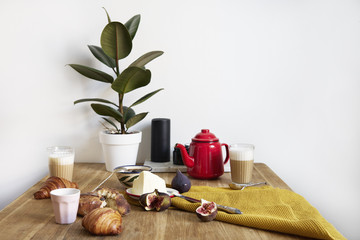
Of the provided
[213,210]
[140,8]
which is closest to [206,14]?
[140,8]

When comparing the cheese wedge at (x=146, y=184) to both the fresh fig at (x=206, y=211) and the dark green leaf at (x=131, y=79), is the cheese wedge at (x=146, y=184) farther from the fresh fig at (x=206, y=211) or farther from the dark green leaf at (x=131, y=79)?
the dark green leaf at (x=131, y=79)

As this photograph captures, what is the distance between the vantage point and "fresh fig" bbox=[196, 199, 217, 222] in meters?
0.98

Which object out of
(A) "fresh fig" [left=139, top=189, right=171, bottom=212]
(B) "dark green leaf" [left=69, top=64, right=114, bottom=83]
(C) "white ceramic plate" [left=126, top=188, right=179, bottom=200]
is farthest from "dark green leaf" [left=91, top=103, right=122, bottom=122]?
(A) "fresh fig" [left=139, top=189, right=171, bottom=212]

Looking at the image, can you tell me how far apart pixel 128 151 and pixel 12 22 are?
0.81 metres

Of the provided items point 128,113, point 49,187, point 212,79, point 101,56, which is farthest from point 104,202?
point 212,79

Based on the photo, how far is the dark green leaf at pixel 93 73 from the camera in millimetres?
1547

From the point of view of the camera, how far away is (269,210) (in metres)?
1.04

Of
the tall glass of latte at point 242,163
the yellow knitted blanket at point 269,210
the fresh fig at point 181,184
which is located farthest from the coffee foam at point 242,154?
the fresh fig at point 181,184

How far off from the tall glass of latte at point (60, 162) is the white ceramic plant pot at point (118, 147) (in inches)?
7.7

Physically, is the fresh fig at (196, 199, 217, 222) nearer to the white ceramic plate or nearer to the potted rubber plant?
the white ceramic plate

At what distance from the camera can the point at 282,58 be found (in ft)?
Answer: 5.60

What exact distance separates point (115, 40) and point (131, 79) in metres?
0.18

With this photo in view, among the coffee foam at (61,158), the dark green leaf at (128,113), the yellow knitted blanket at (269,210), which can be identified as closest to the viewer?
the yellow knitted blanket at (269,210)

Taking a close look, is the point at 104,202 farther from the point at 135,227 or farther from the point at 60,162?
the point at 60,162
